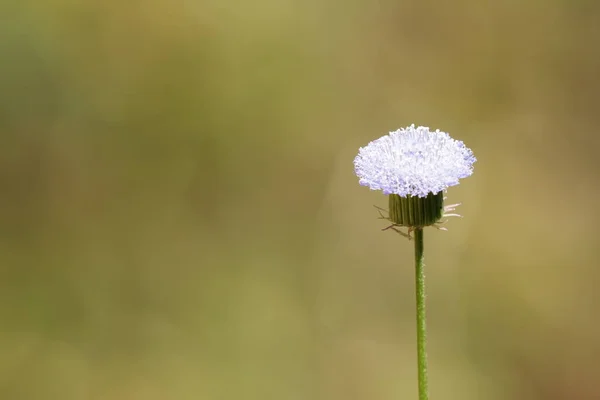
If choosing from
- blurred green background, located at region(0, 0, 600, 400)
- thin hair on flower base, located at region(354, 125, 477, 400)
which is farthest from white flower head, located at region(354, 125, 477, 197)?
blurred green background, located at region(0, 0, 600, 400)

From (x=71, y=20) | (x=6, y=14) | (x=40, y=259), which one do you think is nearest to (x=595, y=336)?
(x=40, y=259)

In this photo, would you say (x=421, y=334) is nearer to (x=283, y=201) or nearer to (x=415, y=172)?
(x=415, y=172)

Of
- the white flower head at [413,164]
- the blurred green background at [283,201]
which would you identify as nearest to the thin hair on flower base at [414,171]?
the white flower head at [413,164]

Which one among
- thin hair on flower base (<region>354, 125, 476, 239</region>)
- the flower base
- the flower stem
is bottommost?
the flower stem

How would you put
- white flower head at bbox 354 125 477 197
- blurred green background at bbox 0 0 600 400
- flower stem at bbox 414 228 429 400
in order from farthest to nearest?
blurred green background at bbox 0 0 600 400, white flower head at bbox 354 125 477 197, flower stem at bbox 414 228 429 400

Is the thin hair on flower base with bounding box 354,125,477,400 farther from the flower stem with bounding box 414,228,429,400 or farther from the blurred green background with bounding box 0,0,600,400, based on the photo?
the blurred green background with bounding box 0,0,600,400

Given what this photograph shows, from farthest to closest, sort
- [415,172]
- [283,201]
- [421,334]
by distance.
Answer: [283,201], [415,172], [421,334]


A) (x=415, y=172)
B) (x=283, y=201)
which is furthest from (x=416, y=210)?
(x=283, y=201)

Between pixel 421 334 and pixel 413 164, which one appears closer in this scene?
pixel 421 334
